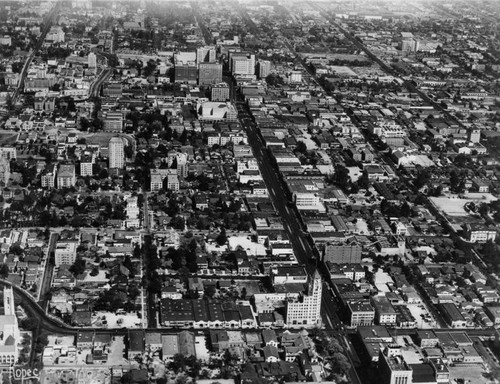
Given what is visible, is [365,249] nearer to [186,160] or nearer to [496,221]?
[496,221]

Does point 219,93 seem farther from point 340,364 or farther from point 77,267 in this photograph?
point 340,364

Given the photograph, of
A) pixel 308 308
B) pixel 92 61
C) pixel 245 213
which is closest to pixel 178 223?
pixel 245 213

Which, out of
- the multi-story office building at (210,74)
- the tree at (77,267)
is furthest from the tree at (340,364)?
the multi-story office building at (210,74)

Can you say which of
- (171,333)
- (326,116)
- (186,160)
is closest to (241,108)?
(326,116)

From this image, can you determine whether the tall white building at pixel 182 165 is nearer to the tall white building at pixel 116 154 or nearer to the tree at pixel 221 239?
the tall white building at pixel 116 154

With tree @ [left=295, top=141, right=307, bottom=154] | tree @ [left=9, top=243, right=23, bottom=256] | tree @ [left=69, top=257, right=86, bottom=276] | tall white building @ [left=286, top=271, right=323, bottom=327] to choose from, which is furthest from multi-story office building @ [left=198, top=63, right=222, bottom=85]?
tall white building @ [left=286, top=271, right=323, bottom=327]
